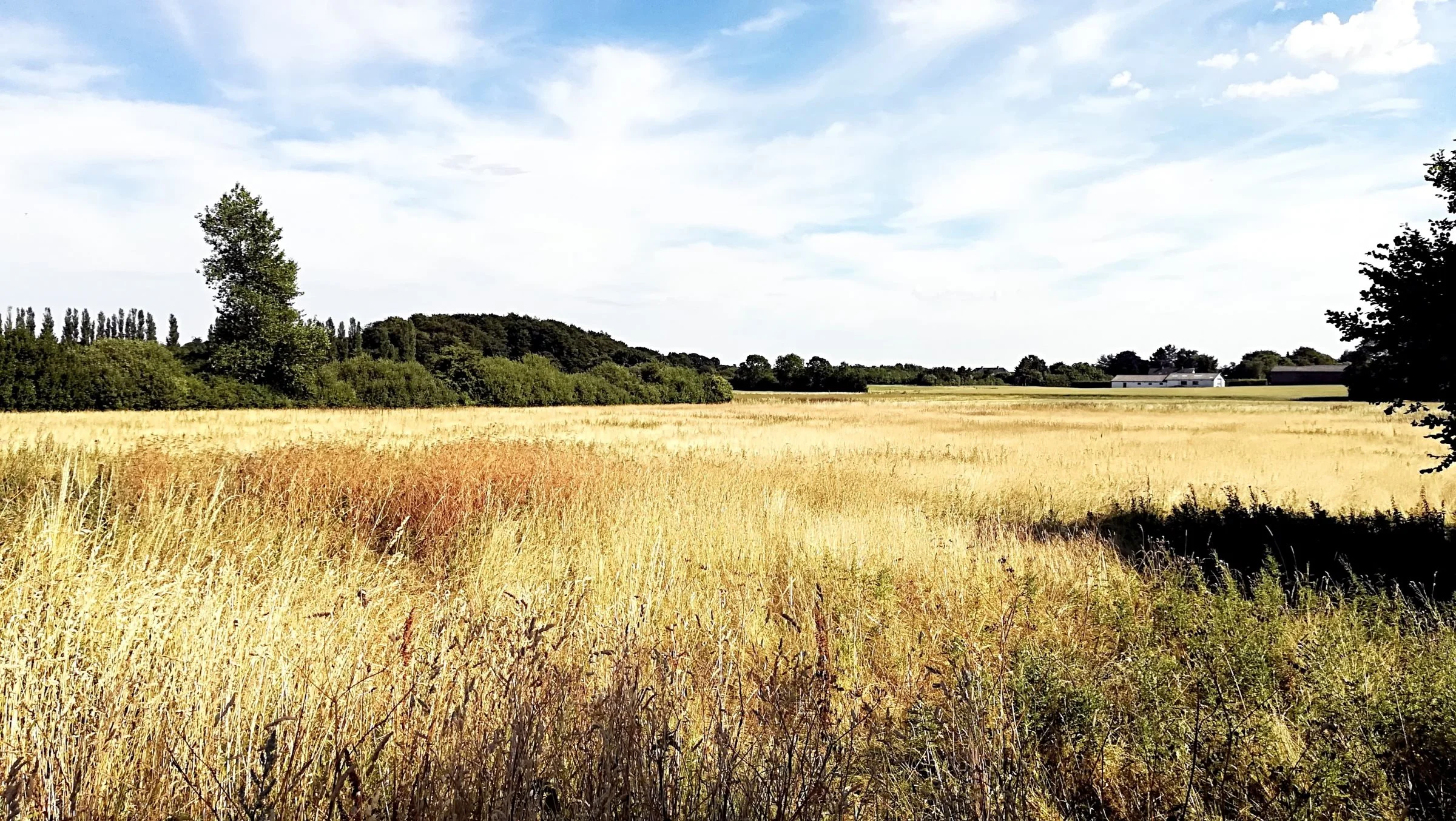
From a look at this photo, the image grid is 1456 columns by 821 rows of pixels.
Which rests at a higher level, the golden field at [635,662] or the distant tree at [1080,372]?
the distant tree at [1080,372]

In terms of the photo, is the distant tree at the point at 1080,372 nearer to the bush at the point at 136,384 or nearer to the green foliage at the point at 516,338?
the green foliage at the point at 516,338

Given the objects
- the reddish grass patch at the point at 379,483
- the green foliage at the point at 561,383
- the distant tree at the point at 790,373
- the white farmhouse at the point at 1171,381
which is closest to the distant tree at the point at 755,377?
the distant tree at the point at 790,373

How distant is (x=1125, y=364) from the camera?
552ft

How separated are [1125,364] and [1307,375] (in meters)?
55.7

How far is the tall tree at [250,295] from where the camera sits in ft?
137

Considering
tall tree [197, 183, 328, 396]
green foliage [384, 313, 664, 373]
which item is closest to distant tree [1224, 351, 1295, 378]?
green foliage [384, 313, 664, 373]

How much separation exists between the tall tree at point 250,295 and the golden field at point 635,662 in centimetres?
3653

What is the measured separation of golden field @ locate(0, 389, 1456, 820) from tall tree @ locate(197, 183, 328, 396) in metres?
36.5

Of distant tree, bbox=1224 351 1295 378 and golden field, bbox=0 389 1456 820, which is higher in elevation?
distant tree, bbox=1224 351 1295 378

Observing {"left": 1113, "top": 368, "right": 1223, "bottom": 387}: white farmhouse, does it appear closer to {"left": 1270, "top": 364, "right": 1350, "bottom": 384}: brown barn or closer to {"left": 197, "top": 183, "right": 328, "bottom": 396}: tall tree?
{"left": 1270, "top": 364, "right": 1350, "bottom": 384}: brown barn

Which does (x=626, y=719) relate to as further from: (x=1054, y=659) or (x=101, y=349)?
(x=101, y=349)

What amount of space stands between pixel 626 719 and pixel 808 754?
0.80 m

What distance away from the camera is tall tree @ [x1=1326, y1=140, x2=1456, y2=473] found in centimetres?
745

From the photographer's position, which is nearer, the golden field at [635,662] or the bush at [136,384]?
the golden field at [635,662]
